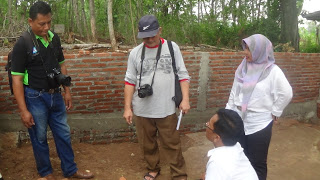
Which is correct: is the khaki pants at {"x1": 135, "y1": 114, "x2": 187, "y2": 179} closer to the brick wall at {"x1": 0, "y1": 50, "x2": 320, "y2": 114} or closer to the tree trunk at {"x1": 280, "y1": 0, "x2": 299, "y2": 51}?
the brick wall at {"x1": 0, "y1": 50, "x2": 320, "y2": 114}

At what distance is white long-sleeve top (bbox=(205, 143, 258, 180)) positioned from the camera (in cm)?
173

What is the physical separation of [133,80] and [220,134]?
1408 millimetres

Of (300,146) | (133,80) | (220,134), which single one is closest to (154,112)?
(133,80)

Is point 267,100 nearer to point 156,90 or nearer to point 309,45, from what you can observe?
point 156,90

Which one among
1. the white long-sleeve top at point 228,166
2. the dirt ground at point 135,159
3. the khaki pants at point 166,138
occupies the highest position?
the white long-sleeve top at point 228,166

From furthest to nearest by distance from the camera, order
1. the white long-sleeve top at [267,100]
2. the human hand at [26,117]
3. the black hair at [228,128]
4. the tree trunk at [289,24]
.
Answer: the tree trunk at [289,24] → the human hand at [26,117] → the white long-sleeve top at [267,100] → the black hair at [228,128]

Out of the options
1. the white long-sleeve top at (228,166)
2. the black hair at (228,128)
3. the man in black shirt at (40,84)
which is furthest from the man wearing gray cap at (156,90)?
the white long-sleeve top at (228,166)

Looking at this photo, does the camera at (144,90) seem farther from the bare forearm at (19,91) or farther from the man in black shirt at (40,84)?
the bare forearm at (19,91)

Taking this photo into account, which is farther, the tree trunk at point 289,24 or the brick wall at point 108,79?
the tree trunk at point 289,24

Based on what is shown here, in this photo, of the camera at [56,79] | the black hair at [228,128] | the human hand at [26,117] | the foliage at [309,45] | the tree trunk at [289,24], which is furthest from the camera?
the foliage at [309,45]

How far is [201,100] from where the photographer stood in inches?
198

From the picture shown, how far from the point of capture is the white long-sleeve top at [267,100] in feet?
8.52

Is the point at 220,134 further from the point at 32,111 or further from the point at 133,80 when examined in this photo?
the point at 32,111

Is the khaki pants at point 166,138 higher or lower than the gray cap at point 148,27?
lower
